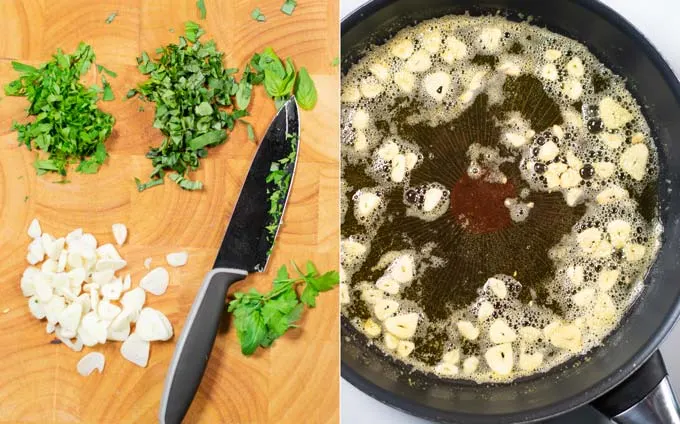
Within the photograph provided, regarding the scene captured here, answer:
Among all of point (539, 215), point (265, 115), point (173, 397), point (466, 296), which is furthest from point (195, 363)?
point (539, 215)

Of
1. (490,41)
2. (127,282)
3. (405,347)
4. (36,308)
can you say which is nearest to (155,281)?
(127,282)

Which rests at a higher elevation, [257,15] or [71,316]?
[257,15]

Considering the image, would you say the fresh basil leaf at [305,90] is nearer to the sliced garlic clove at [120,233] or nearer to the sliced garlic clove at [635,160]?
the sliced garlic clove at [120,233]

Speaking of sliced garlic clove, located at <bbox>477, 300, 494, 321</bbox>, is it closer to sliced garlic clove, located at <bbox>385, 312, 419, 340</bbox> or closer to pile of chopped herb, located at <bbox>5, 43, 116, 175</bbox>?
sliced garlic clove, located at <bbox>385, 312, 419, 340</bbox>

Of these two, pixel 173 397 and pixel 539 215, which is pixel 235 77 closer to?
pixel 173 397

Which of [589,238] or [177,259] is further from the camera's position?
[589,238]

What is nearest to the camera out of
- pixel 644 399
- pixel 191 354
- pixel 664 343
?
pixel 191 354

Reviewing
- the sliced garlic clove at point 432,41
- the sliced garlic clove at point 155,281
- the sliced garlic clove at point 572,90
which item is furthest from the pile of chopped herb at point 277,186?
the sliced garlic clove at point 572,90

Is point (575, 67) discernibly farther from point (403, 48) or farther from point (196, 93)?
point (196, 93)
